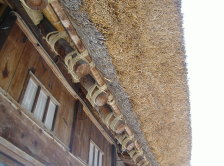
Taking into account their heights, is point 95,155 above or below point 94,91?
below

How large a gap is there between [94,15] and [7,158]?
1693 mm

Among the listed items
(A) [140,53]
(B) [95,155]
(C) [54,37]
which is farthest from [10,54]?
(B) [95,155]

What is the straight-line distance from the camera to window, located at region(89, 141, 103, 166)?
11.4ft

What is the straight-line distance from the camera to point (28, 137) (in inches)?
79.3

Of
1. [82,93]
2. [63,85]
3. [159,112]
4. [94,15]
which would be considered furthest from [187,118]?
[94,15]

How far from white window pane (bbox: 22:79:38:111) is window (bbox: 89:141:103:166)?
1600 millimetres

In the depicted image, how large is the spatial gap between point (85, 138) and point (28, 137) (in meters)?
1.44

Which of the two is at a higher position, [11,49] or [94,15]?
[94,15]

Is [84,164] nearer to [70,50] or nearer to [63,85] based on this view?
[63,85]

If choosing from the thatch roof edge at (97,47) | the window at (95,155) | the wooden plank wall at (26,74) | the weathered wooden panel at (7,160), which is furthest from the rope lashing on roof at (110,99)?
the weathered wooden panel at (7,160)

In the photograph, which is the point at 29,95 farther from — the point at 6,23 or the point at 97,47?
the point at 97,47

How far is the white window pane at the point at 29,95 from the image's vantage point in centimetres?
218

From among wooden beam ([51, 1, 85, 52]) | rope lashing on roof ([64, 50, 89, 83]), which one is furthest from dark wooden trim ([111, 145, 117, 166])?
wooden beam ([51, 1, 85, 52])

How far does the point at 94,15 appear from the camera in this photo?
2.46m
